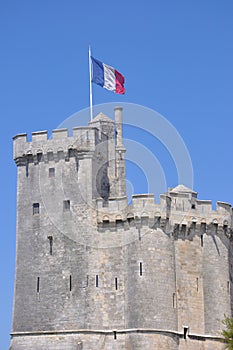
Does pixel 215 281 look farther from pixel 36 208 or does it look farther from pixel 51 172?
pixel 51 172

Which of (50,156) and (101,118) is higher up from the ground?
(101,118)

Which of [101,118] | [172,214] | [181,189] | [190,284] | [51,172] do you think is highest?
[101,118]

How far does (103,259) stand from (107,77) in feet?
43.3

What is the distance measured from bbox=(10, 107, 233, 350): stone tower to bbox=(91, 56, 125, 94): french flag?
355cm

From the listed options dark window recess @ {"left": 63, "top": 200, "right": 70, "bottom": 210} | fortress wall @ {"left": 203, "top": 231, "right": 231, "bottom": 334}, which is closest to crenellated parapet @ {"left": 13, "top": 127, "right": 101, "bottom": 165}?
dark window recess @ {"left": 63, "top": 200, "right": 70, "bottom": 210}

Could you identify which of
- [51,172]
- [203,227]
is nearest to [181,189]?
[203,227]

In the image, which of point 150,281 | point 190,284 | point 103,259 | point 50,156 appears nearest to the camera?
point 150,281

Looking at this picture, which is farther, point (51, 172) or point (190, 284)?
point (51, 172)

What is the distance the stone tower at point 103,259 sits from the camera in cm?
6050

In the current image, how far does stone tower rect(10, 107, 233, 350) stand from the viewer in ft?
198

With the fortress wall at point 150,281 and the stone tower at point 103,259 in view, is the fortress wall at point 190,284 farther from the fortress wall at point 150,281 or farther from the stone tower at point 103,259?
the fortress wall at point 150,281

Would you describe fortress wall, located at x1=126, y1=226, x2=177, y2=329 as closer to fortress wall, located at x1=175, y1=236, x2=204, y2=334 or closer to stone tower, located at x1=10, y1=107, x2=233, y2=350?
stone tower, located at x1=10, y1=107, x2=233, y2=350

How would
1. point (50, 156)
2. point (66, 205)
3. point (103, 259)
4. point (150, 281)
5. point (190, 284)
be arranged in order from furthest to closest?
point (50, 156) < point (190, 284) < point (66, 205) < point (103, 259) < point (150, 281)

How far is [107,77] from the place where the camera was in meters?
67.8
